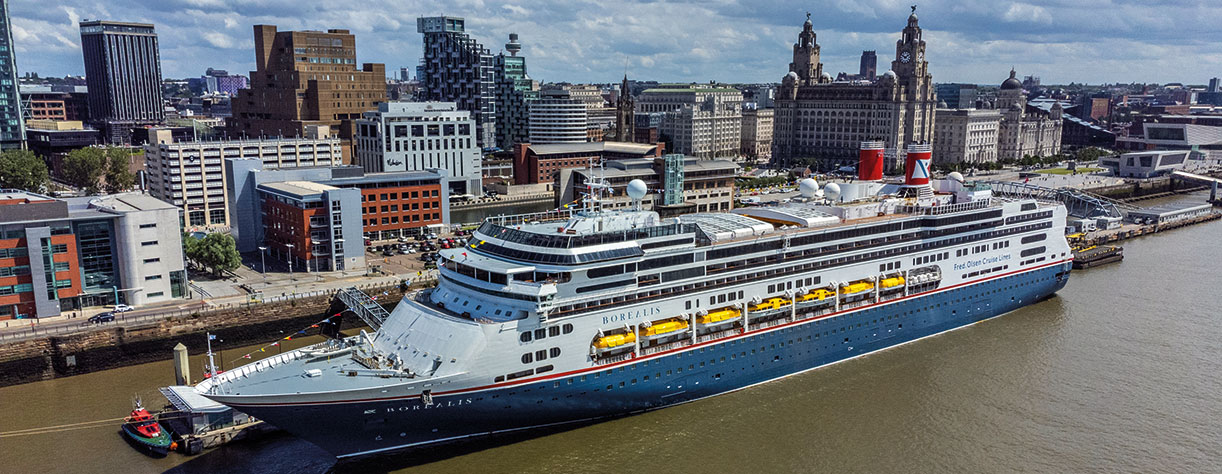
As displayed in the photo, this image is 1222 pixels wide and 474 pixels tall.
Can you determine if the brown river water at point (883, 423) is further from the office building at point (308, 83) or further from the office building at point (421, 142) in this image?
the office building at point (308, 83)

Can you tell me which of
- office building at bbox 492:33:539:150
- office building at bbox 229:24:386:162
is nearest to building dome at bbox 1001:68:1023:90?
office building at bbox 492:33:539:150

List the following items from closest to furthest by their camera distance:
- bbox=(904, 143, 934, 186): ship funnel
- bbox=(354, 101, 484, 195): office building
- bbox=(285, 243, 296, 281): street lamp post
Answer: bbox=(904, 143, 934, 186): ship funnel → bbox=(285, 243, 296, 281): street lamp post → bbox=(354, 101, 484, 195): office building

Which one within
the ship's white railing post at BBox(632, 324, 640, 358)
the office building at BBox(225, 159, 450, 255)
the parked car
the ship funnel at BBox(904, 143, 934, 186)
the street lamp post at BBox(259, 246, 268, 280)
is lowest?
the parked car

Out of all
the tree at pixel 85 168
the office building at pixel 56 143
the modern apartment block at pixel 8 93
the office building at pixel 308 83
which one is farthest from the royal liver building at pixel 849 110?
the modern apartment block at pixel 8 93

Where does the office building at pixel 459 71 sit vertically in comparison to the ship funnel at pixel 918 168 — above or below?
above

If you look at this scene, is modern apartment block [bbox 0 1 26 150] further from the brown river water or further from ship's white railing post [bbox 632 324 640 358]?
ship's white railing post [bbox 632 324 640 358]

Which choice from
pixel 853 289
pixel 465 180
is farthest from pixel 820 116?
pixel 853 289

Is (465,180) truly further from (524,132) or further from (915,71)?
(915,71)
